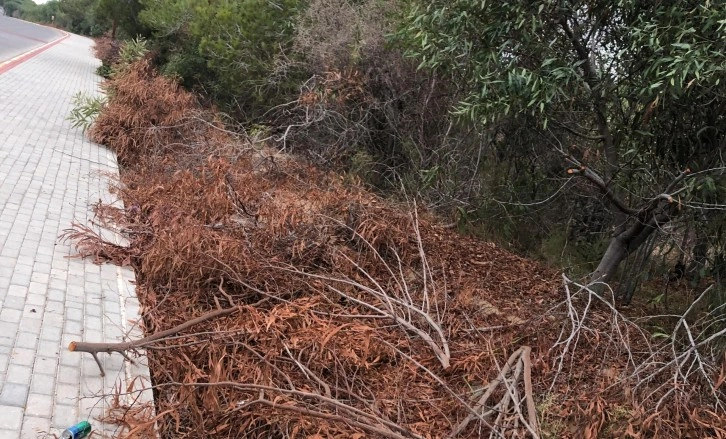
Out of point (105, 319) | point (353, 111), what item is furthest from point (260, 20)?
point (105, 319)

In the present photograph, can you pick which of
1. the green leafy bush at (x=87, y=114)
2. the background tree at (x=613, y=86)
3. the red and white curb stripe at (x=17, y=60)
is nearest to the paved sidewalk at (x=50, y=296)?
the green leafy bush at (x=87, y=114)

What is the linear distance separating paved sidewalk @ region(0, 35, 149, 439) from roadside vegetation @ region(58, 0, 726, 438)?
9.8 inches

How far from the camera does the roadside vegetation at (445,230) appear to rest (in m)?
3.67

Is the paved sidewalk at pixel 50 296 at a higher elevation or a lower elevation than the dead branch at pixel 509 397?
lower

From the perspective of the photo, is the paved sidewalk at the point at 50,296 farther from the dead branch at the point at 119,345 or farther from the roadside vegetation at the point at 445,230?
the roadside vegetation at the point at 445,230

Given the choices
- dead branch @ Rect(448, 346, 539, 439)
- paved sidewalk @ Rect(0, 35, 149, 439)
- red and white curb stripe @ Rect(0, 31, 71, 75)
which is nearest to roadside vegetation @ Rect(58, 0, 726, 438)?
dead branch @ Rect(448, 346, 539, 439)

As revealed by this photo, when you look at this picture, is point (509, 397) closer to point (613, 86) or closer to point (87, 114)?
point (613, 86)

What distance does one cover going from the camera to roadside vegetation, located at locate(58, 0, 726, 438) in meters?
3.67

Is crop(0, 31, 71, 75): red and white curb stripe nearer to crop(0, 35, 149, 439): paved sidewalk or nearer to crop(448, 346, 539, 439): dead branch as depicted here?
crop(0, 35, 149, 439): paved sidewalk

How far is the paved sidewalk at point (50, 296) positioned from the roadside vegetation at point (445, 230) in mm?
250

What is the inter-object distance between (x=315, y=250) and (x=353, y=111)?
15.3 ft

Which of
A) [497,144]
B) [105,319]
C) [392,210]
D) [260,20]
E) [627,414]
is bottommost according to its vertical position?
[105,319]

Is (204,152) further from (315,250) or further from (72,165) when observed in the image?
(315,250)

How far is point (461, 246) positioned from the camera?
7.16m
